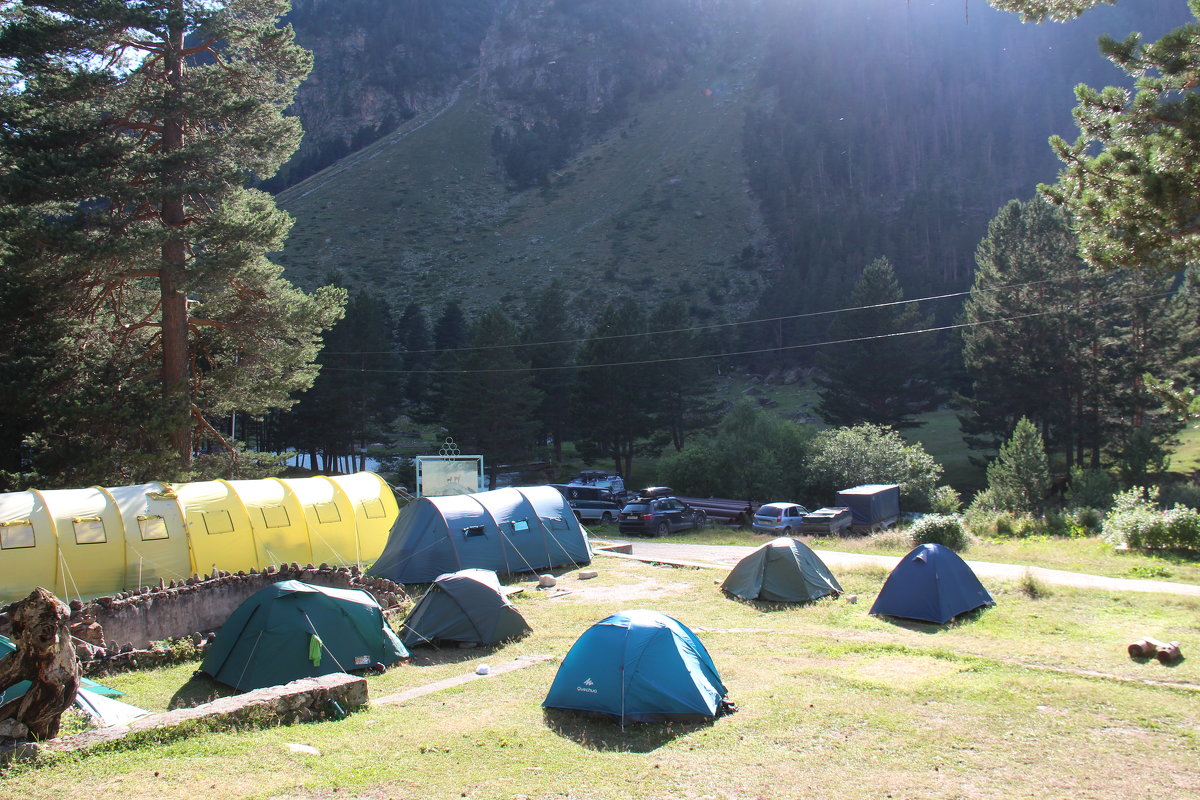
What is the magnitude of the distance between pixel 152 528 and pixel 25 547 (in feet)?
6.63

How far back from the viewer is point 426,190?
102188 mm

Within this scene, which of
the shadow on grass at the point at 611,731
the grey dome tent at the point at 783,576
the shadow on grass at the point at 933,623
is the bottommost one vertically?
the shadow on grass at the point at 933,623

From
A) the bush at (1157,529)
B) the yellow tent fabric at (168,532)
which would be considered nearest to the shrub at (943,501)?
the bush at (1157,529)

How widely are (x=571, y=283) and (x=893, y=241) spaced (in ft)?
126

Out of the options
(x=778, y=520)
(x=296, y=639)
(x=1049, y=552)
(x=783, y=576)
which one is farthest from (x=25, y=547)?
(x=1049, y=552)

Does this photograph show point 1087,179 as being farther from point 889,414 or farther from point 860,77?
point 860,77

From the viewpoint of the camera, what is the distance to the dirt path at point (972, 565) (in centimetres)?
1536

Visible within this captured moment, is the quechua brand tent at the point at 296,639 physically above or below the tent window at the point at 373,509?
below

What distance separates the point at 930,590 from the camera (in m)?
13.2

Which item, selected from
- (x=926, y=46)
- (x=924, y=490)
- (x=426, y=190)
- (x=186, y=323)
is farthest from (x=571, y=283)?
(x=926, y=46)

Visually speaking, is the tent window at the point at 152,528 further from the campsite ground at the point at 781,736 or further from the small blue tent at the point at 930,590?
the small blue tent at the point at 930,590

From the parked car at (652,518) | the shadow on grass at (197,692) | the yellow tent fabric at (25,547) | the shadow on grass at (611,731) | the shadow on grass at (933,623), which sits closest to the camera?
the shadow on grass at (611,731)

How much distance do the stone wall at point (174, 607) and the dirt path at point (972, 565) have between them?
8746mm

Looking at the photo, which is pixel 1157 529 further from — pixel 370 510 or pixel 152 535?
pixel 152 535
